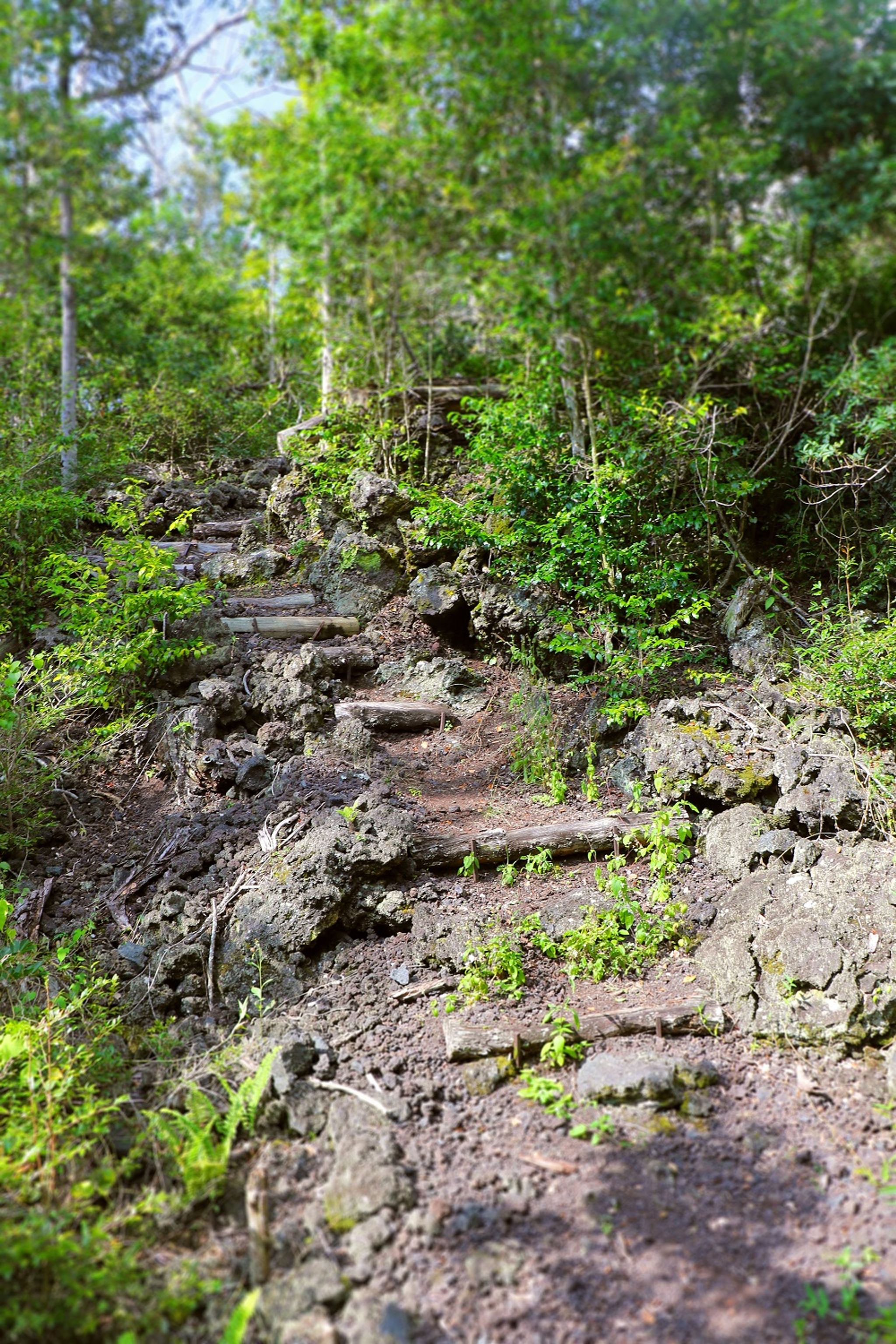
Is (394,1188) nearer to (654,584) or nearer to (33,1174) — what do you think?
(33,1174)

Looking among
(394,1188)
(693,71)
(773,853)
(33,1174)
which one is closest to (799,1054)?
(773,853)

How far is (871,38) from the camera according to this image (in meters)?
10.5

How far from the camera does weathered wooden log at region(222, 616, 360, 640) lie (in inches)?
243

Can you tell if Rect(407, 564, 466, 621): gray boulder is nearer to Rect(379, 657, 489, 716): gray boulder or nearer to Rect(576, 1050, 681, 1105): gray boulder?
Rect(379, 657, 489, 716): gray boulder

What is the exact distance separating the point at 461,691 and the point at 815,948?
325cm

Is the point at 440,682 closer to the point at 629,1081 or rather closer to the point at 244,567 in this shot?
the point at 244,567

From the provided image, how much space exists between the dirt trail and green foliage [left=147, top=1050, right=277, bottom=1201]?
99mm

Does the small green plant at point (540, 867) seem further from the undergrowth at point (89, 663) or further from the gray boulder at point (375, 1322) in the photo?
the undergrowth at point (89, 663)

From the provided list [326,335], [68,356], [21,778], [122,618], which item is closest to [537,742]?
[122,618]

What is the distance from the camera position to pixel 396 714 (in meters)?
5.65

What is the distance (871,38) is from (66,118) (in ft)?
34.1

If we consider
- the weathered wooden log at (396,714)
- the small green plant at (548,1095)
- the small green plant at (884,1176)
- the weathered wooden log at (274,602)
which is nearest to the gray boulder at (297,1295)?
the small green plant at (548,1095)

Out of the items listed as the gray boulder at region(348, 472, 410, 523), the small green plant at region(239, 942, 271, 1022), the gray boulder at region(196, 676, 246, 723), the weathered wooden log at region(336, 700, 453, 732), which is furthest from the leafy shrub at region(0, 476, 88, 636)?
the small green plant at region(239, 942, 271, 1022)

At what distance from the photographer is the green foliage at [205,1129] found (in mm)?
2670
